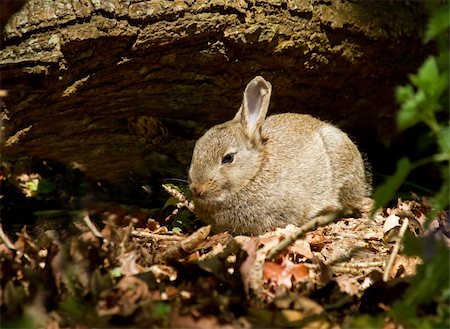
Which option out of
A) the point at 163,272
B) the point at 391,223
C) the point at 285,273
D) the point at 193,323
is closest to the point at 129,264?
the point at 163,272

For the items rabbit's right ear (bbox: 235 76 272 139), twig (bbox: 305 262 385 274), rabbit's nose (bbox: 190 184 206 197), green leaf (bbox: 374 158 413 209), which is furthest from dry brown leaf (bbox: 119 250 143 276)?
rabbit's right ear (bbox: 235 76 272 139)

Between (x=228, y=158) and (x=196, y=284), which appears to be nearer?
(x=196, y=284)

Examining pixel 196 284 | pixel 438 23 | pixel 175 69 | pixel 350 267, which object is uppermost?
pixel 438 23

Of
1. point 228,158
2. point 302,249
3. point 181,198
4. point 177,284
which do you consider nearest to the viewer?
point 177,284

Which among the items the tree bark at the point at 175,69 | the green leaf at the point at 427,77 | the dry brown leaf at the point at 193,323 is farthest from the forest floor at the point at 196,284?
the tree bark at the point at 175,69

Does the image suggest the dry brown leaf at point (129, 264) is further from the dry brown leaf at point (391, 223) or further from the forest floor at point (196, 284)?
the dry brown leaf at point (391, 223)

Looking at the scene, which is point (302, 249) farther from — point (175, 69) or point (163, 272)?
point (175, 69)

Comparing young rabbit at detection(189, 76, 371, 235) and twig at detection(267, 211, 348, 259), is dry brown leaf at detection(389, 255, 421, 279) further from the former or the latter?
young rabbit at detection(189, 76, 371, 235)
